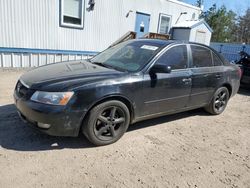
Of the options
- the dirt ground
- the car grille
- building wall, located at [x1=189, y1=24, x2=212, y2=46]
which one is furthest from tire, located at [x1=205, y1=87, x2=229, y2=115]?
building wall, located at [x1=189, y1=24, x2=212, y2=46]

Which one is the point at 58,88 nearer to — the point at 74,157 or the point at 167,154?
the point at 74,157

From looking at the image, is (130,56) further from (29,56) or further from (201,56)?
(29,56)

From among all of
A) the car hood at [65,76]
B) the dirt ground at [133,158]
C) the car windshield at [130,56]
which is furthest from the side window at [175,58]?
the dirt ground at [133,158]

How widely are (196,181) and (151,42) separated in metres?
2.45

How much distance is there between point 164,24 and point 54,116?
11.8 metres

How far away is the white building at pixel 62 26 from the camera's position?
25.2ft

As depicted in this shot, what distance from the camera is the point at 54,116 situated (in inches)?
113

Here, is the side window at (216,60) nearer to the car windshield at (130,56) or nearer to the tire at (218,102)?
the tire at (218,102)

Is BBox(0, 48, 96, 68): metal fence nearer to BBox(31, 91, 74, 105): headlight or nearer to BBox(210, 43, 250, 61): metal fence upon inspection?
BBox(31, 91, 74, 105): headlight

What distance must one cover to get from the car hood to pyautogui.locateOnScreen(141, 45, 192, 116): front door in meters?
0.58

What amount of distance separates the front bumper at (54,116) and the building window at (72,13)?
644 cm

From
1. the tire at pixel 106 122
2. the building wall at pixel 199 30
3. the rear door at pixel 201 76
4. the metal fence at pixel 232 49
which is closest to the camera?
the tire at pixel 106 122

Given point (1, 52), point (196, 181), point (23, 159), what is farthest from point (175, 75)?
point (1, 52)

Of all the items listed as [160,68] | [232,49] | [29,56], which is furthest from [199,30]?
[160,68]
